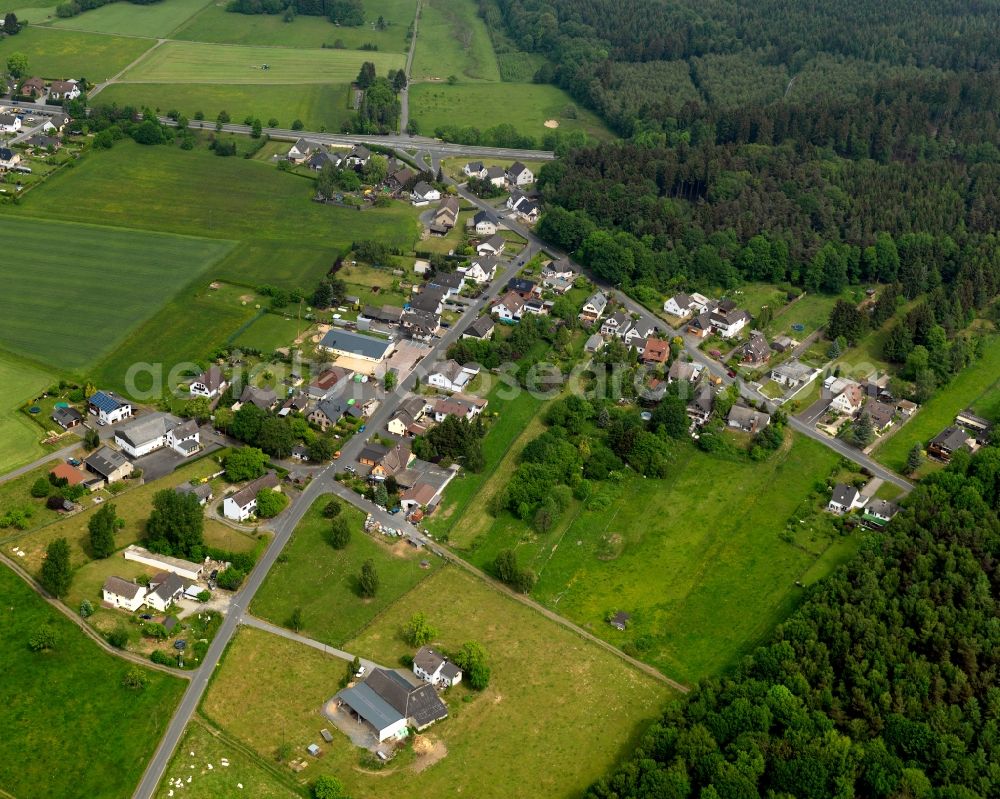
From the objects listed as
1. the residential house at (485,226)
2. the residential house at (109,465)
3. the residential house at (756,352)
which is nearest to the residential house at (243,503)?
the residential house at (109,465)

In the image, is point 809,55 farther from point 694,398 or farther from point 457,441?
point 457,441

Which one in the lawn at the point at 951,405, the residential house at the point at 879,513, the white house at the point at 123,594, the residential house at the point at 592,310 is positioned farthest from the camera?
the residential house at the point at 592,310

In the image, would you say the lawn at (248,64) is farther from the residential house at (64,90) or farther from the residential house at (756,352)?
the residential house at (756,352)

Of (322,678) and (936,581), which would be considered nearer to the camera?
(322,678)

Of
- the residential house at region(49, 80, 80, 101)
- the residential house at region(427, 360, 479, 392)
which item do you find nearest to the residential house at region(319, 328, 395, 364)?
the residential house at region(427, 360, 479, 392)

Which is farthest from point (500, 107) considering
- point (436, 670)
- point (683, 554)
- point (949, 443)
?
point (436, 670)

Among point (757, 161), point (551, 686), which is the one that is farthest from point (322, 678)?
point (757, 161)
